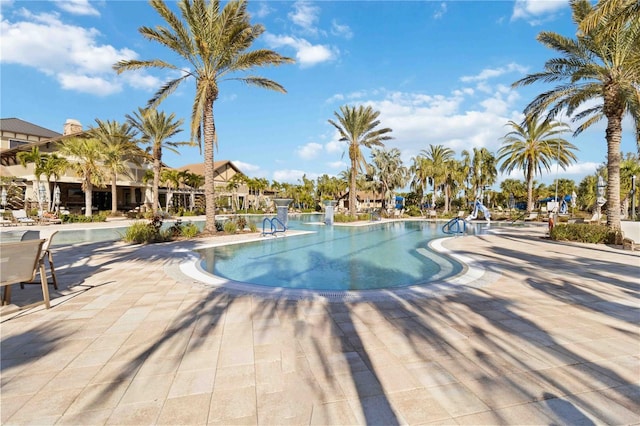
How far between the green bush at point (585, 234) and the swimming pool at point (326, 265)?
260 inches

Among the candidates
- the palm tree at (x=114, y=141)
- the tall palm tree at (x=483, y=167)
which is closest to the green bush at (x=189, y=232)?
the palm tree at (x=114, y=141)

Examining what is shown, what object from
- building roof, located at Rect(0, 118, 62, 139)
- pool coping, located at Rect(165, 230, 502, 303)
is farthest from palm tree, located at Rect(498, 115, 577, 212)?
building roof, located at Rect(0, 118, 62, 139)

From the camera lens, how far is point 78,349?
10.6 feet

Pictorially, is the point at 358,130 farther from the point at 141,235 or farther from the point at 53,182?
the point at 53,182

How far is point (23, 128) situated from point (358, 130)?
37253mm

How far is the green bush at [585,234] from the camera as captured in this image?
1185cm

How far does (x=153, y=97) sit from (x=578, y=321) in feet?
54.8

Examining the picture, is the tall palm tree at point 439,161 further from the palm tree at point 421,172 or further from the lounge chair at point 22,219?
the lounge chair at point 22,219

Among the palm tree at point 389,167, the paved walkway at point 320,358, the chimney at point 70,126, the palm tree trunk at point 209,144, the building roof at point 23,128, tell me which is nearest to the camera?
the paved walkway at point 320,358

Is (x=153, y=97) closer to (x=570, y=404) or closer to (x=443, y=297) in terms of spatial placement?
(x=443, y=297)

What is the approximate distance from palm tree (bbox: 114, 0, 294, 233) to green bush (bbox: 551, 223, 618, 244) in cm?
1434

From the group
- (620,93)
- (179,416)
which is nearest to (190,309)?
(179,416)

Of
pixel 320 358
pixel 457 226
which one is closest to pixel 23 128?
pixel 457 226

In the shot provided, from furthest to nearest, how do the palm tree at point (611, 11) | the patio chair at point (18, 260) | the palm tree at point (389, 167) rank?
the palm tree at point (389, 167) < the palm tree at point (611, 11) < the patio chair at point (18, 260)
